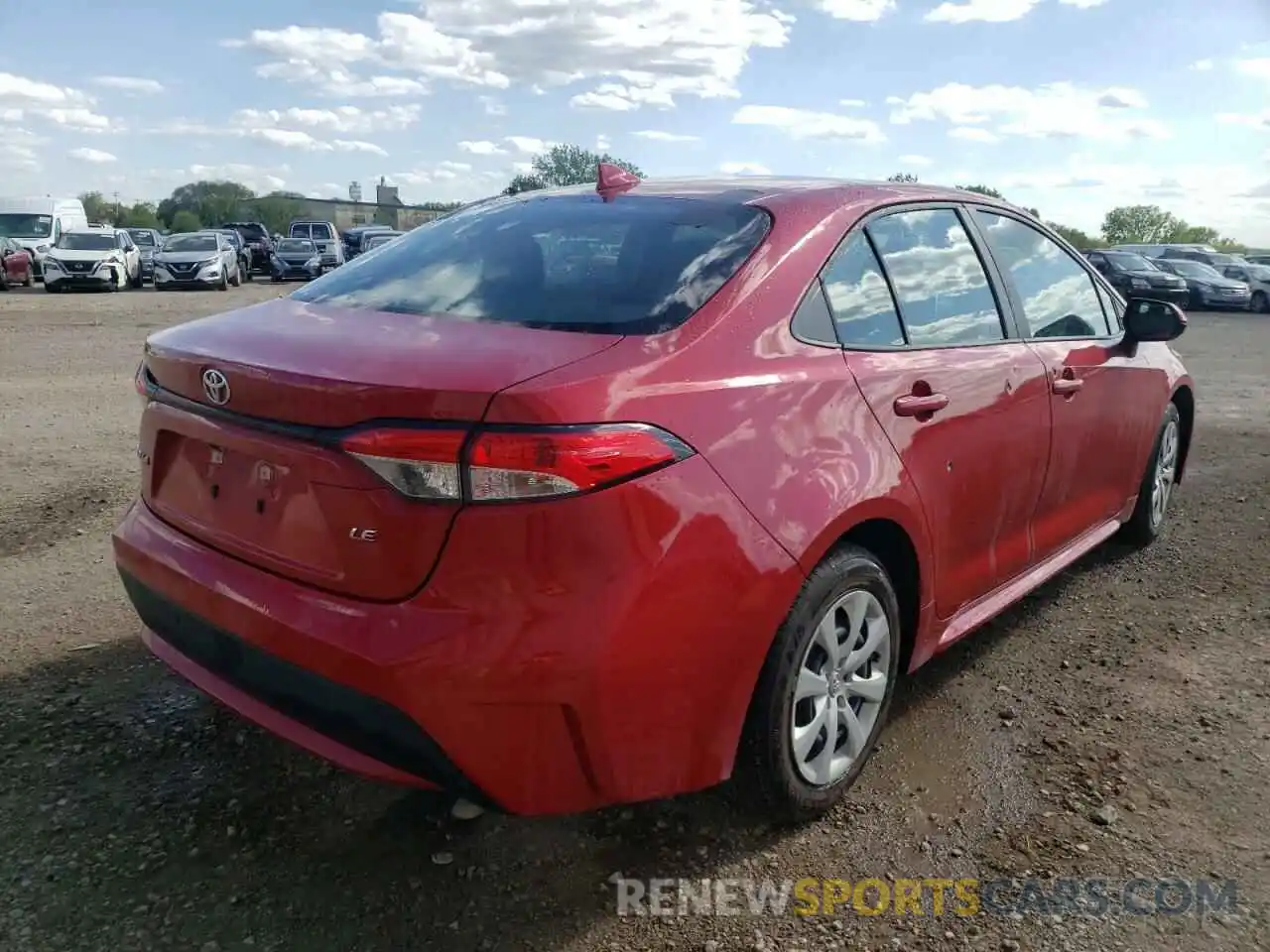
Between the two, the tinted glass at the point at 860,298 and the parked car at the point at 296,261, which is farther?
the parked car at the point at 296,261

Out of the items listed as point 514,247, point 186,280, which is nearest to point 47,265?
point 186,280

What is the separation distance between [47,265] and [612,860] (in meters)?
24.8

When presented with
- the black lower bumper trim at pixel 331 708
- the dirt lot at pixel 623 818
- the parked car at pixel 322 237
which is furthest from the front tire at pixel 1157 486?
the parked car at pixel 322 237

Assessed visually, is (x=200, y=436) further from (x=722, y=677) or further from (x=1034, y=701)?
(x=1034, y=701)

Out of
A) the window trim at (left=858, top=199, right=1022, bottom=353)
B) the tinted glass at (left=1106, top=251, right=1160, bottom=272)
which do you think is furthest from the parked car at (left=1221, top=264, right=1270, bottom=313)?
the window trim at (left=858, top=199, right=1022, bottom=353)

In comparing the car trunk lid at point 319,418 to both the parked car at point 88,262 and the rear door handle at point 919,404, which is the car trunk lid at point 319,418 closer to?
the rear door handle at point 919,404

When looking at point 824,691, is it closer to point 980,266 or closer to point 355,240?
point 980,266

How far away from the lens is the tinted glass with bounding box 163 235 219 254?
2556 cm

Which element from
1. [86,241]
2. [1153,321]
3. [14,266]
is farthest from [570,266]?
[14,266]

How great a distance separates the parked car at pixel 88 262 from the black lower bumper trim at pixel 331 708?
2419cm

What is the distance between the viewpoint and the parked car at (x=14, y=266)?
24.3 meters

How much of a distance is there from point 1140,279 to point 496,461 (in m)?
27.3

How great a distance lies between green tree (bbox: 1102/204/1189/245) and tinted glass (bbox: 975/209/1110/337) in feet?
279

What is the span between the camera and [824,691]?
2.69 m
